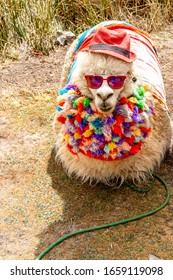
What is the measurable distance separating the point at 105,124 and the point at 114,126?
0.20 feet

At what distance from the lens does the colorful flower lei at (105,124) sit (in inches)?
128

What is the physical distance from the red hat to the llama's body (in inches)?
1.6

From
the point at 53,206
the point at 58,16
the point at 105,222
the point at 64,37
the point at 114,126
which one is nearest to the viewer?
the point at 114,126

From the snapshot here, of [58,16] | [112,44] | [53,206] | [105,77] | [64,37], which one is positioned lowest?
[53,206]

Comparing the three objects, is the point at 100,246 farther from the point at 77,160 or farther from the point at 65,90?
the point at 65,90

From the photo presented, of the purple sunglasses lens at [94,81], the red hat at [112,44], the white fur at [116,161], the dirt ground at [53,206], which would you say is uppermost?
the red hat at [112,44]

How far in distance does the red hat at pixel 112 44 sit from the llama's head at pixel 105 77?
0.03m

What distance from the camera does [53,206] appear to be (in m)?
3.69

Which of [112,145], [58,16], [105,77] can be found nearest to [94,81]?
[105,77]

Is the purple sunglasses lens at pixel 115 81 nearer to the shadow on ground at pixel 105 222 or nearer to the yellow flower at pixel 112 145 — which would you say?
the yellow flower at pixel 112 145

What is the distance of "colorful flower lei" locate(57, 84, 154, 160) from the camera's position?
10.6 feet

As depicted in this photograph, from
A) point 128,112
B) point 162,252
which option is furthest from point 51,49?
point 162,252

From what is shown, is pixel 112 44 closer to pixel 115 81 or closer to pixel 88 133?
pixel 115 81

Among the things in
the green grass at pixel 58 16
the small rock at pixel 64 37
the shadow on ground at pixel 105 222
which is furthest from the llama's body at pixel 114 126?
the green grass at pixel 58 16
